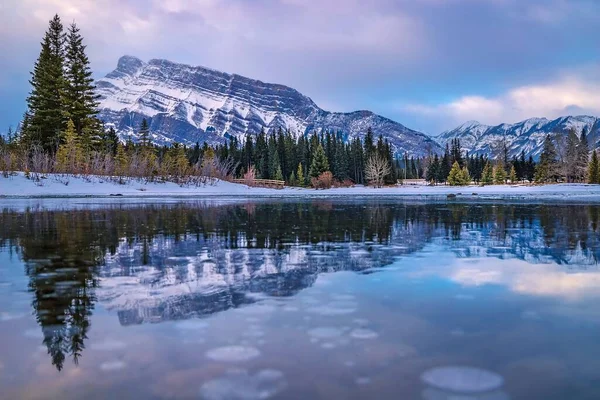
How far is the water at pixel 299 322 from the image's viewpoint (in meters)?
3.12

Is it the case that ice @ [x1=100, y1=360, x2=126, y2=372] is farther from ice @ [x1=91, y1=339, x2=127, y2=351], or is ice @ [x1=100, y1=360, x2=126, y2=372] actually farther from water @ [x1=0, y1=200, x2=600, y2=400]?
ice @ [x1=91, y1=339, x2=127, y2=351]

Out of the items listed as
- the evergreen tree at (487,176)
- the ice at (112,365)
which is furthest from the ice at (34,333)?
the evergreen tree at (487,176)

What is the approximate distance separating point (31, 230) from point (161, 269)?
6.84 metres

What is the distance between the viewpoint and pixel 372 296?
5.34 meters

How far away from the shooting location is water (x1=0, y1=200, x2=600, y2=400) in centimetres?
312

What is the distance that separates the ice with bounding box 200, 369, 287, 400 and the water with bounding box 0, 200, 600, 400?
14mm

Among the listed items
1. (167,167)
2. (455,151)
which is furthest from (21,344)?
(455,151)

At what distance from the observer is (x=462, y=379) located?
3170 mm

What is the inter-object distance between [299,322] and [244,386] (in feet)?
4.57

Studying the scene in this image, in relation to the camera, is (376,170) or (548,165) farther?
(376,170)

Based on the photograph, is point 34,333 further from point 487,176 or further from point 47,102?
point 487,176

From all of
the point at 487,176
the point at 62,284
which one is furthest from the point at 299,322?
the point at 487,176

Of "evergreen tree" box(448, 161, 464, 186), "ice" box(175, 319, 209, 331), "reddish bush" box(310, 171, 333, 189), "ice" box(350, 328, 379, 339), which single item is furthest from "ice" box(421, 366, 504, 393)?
"evergreen tree" box(448, 161, 464, 186)

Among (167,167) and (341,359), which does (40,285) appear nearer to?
(341,359)
